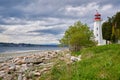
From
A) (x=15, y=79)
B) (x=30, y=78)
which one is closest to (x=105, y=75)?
(x=30, y=78)

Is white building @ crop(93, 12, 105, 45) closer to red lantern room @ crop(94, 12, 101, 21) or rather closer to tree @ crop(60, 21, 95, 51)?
red lantern room @ crop(94, 12, 101, 21)

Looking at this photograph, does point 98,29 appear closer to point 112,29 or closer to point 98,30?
point 98,30

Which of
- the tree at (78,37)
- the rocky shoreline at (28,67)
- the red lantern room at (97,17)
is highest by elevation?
the red lantern room at (97,17)

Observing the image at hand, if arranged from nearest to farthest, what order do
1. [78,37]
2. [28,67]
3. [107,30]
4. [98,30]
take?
1. [28,67]
2. [78,37]
3. [107,30]
4. [98,30]

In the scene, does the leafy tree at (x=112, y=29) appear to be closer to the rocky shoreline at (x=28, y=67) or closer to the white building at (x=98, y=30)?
the white building at (x=98, y=30)

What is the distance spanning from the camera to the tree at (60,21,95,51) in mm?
51175

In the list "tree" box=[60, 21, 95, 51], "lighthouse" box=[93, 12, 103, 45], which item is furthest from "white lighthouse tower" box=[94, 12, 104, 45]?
"tree" box=[60, 21, 95, 51]

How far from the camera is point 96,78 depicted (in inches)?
521

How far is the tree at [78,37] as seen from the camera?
168 ft

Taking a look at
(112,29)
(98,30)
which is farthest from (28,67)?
(98,30)

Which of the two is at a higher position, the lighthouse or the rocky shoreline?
the lighthouse

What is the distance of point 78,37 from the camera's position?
173 ft

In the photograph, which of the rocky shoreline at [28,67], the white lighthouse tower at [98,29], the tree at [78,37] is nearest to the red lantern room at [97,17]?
the white lighthouse tower at [98,29]

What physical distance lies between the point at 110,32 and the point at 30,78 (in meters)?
53.6
